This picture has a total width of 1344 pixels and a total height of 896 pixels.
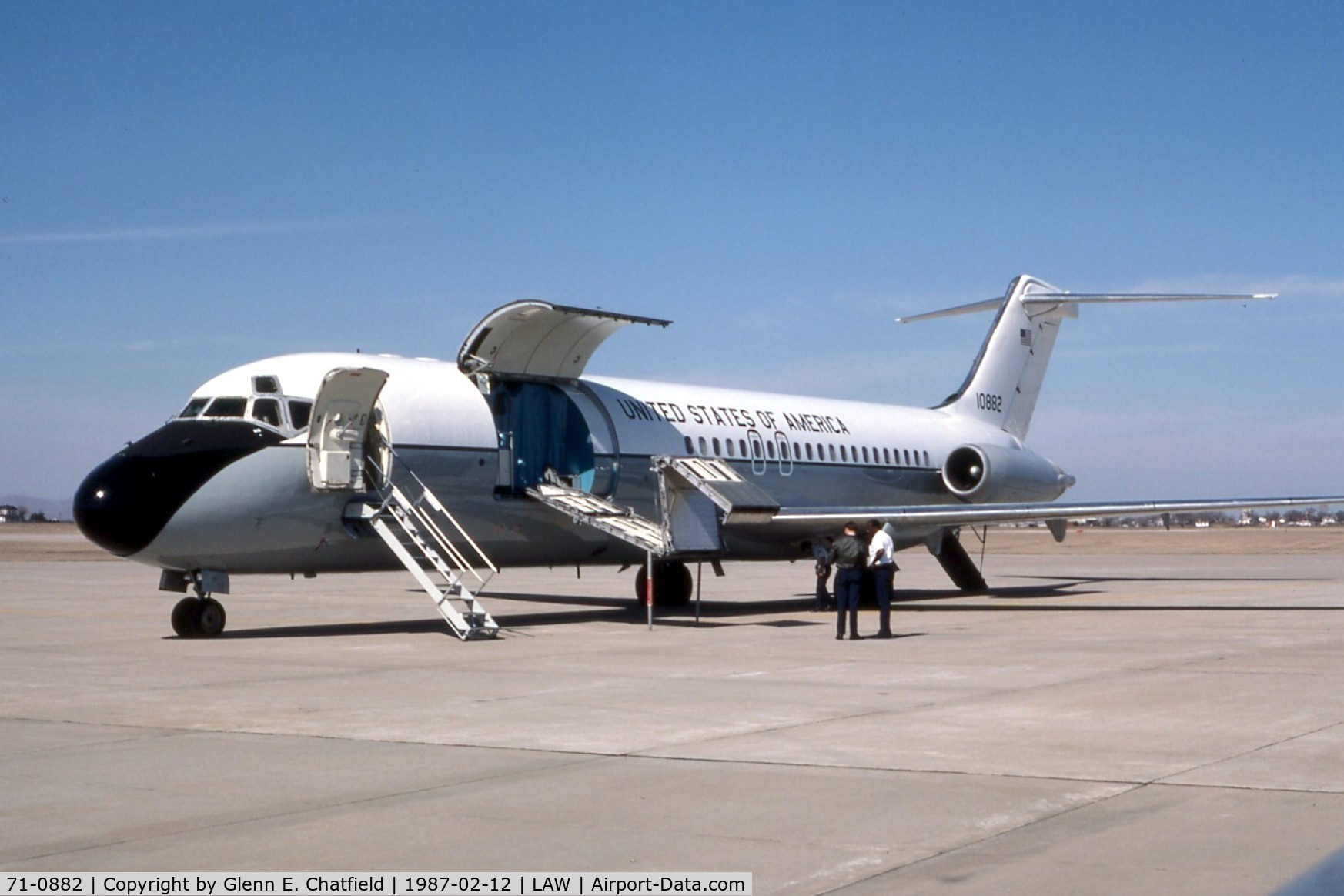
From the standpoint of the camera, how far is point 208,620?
17.7 m

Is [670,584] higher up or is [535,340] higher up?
[535,340]

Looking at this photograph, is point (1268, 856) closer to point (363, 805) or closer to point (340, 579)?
point (363, 805)

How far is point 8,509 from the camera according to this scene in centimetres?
17712

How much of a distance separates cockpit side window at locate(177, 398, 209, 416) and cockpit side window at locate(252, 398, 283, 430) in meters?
0.66

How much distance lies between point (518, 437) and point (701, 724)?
10.8m

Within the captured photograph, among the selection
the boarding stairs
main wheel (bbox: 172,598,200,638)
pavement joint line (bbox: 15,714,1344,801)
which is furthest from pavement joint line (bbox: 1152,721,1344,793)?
main wheel (bbox: 172,598,200,638)

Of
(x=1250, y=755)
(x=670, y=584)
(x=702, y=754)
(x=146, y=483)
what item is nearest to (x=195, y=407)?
(x=146, y=483)

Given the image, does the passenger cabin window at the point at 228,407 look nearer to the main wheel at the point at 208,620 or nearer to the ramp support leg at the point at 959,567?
the main wheel at the point at 208,620

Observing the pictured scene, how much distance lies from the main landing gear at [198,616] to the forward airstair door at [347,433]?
1.83m

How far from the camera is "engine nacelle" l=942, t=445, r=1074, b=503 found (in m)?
28.7

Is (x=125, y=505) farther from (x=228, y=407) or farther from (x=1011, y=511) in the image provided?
(x=1011, y=511)

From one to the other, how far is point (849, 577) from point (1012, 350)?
603 inches

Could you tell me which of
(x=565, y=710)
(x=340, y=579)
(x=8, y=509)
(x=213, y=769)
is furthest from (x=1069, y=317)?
(x=8, y=509)

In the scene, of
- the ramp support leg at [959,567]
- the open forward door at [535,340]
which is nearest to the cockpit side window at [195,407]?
the open forward door at [535,340]
